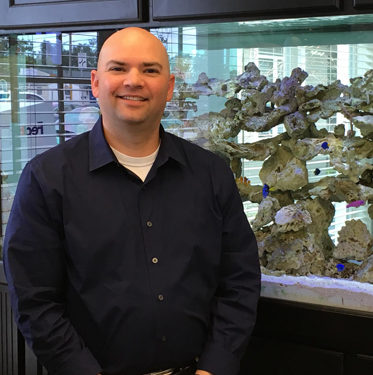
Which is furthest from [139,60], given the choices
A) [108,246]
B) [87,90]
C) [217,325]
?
[87,90]

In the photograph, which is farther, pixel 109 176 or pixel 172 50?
pixel 172 50

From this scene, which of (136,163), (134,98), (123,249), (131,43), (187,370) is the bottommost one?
(187,370)

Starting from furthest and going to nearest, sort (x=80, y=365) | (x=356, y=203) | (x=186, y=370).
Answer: (x=356, y=203) → (x=186, y=370) → (x=80, y=365)

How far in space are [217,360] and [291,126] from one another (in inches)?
31.5

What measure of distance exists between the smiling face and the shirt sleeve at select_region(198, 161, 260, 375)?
245mm

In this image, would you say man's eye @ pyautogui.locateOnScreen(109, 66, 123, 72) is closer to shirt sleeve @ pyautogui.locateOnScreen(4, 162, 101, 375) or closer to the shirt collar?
the shirt collar

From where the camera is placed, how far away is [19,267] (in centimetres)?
126

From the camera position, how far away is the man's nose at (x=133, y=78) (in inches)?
50.6

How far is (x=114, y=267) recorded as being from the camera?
129 centimetres

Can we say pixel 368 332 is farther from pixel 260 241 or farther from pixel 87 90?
pixel 87 90

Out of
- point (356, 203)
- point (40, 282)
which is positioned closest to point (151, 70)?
point (40, 282)

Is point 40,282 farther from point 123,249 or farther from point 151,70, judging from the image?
point 151,70

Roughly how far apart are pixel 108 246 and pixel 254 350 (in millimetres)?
691

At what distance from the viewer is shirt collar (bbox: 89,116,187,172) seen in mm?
1318
